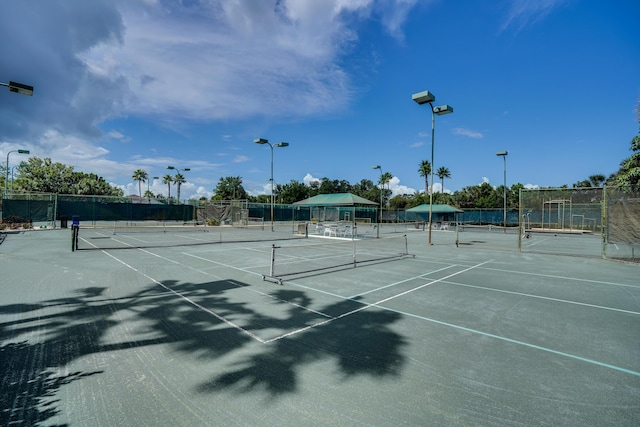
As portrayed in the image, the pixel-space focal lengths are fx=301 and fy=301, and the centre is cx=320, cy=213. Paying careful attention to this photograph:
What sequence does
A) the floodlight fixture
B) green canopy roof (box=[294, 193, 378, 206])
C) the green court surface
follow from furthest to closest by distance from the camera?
1. green canopy roof (box=[294, 193, 378, 206])
2. the floodlight fixture
3. the green court surface

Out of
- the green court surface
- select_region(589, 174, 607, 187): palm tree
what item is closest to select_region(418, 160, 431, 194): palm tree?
select_region(589, 174, 607, 187): palm tree

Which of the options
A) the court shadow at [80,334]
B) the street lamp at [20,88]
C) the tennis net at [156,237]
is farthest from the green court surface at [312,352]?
the tennis net at [156,237]

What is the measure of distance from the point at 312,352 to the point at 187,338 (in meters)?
1.93

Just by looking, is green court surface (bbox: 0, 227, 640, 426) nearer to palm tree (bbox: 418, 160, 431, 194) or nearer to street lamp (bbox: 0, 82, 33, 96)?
street lamp (bbox: 0, 82, 33, 96)

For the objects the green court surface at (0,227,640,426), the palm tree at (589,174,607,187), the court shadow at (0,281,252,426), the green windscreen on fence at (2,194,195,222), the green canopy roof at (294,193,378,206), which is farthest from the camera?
the palm tree at (589,174,607,187)

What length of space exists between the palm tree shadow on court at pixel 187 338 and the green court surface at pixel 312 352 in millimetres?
26

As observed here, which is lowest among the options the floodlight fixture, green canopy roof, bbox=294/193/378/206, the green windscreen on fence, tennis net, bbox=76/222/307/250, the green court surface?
the green court surface

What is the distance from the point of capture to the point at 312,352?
4145 mm

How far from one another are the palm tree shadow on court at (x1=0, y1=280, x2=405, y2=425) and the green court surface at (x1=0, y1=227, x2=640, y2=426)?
0.08 ft

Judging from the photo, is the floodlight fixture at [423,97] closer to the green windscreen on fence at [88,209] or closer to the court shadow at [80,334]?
the court shadow at [80,334]

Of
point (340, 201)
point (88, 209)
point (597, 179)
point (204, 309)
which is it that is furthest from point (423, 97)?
point (597, 179)

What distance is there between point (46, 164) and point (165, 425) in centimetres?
8545

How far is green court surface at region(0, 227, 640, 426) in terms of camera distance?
2928 mm

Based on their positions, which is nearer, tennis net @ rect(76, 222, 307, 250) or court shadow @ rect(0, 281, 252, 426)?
court shadow @ rect(0, 281, 252, 426)
